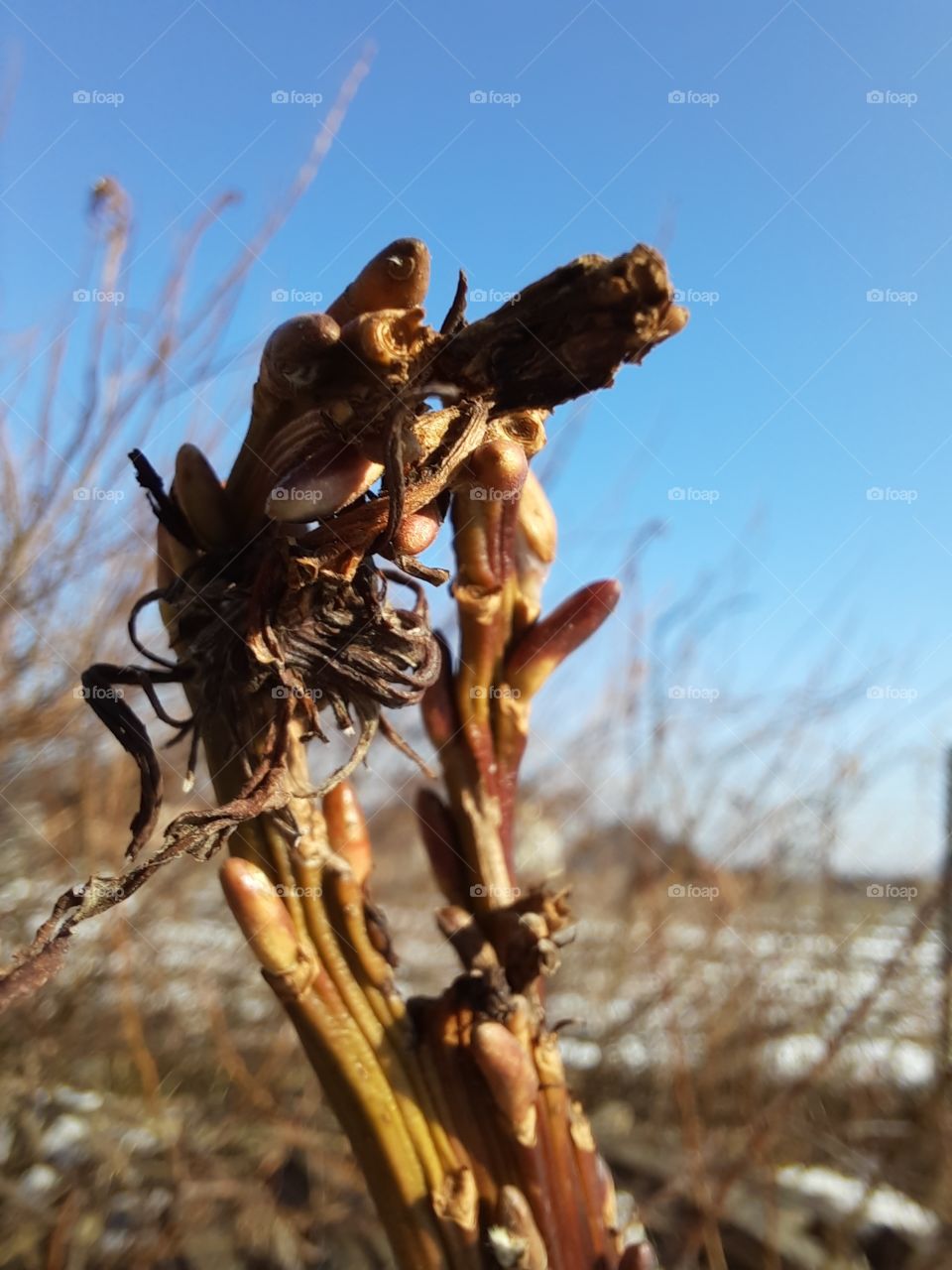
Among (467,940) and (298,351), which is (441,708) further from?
(298,351)

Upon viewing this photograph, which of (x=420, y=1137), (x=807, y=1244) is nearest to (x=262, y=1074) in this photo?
(x=807, y=1244)

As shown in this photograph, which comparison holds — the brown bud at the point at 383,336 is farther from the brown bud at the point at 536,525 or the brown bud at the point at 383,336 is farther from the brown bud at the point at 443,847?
the brown bud at the point at 443,847

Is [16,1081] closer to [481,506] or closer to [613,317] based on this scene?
[481,506]

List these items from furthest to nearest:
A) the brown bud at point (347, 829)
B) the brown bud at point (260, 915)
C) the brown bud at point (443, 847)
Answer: the brown bud at point (443, 847) → the brown bud at point (347, 829) → the brown bud at point (260, 915)

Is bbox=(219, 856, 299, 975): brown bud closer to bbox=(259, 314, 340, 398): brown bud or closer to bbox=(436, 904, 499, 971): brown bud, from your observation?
bbox=(436, 904, 499, 971): brown bud

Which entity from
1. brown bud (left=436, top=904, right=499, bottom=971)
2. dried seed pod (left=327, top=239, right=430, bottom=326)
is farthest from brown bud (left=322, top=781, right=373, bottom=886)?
dried seed pod (left=327, top=239, right=430, bottom=326)

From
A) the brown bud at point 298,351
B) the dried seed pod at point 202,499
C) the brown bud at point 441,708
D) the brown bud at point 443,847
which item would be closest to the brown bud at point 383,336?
the brown bud at point 298,351
